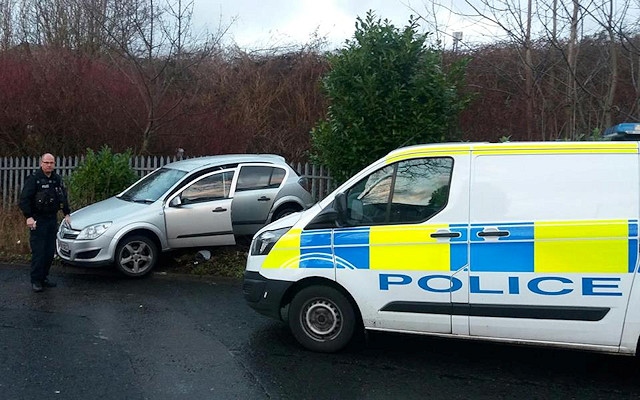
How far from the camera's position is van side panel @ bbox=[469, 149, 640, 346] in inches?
203

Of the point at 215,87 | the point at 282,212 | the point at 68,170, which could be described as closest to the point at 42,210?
the point at 282,212

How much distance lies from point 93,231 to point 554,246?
243 inches

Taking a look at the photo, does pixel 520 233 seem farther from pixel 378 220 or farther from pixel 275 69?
pixel 275 69

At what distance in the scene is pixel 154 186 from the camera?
10.0 metres

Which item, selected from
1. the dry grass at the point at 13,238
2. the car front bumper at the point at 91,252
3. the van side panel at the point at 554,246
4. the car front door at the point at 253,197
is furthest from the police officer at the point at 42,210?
the van side panel at the point at 554,246

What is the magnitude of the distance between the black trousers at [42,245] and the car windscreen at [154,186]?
157 centimetres

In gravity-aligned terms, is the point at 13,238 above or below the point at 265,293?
above

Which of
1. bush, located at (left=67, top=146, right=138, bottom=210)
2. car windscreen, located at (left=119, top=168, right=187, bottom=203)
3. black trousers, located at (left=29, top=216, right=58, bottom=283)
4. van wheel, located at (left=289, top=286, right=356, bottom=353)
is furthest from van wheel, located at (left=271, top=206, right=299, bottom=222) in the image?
van wheel, located at (left=289, top=286, right=356, bottom=353)

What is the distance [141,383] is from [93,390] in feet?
1.19

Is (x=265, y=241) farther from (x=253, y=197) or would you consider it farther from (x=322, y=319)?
(x=253, y=197)

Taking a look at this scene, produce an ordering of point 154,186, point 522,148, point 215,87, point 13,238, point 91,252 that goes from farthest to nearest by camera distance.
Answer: point 215,87, point 13,238, point 154,186, point 91,252, point 522,148

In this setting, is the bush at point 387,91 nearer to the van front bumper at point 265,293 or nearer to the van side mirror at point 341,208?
the van side mirror at point 341,208

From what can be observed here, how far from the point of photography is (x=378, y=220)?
5828 millimetres

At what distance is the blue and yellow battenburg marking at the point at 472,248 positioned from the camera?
5.16 meters
